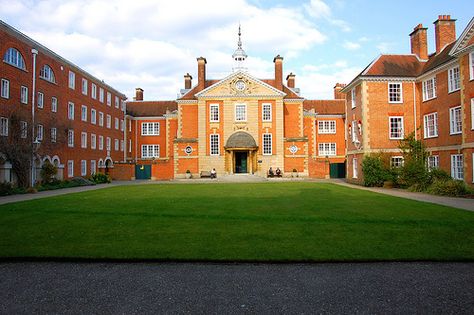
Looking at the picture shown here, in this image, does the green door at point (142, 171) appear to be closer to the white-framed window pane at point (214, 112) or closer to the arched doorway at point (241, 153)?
the white-framed window pane at point (214, 112)

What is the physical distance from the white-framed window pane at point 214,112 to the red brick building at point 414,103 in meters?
15.6

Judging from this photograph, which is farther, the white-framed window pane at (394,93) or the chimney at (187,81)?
the chimney at (187,81)

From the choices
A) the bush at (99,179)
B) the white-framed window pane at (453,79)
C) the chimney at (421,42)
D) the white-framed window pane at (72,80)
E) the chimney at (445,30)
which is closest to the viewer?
the white-framed window pane at (453,79)

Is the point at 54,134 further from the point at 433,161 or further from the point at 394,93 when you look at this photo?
the point at 433,161

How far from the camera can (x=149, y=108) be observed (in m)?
49.5

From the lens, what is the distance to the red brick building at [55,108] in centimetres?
2323

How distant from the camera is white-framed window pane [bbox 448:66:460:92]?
70.4ft

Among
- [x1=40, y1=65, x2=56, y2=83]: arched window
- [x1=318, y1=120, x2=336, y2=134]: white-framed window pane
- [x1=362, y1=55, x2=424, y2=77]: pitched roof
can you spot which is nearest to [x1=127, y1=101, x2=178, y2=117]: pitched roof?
[x1=40, y1=65, x2=56, y2=83]: arched window

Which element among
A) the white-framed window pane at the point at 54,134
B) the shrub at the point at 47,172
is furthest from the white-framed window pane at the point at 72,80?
the shrub at the point at 47,172

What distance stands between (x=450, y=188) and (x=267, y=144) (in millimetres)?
23020

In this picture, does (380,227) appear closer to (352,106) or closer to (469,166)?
(469,166)

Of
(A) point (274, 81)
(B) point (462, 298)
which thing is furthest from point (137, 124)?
(B) point (462, 298)

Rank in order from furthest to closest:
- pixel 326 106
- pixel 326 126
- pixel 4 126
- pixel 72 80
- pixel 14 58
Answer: pixel 326 106
pixel 326 126
pixel 72 80
pixel 14 58
pixel 4 126

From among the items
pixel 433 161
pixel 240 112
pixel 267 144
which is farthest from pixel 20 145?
pixel 433 161
